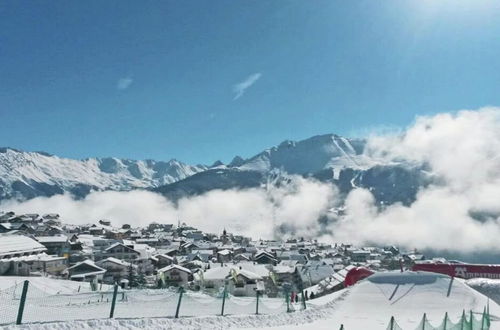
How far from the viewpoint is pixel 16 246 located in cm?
6750

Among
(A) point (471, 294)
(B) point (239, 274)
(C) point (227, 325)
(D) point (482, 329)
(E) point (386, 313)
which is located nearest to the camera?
(C) point (227, 325)

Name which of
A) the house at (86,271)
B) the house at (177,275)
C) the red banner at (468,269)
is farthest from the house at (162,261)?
the red banner at (468,269)

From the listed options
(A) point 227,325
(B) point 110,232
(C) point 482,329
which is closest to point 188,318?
(A) point 227,325

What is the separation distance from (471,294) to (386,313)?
22.3ft

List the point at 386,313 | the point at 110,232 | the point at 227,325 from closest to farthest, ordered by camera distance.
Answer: the point at 227,325 → the point at 386,313 → the point at 110,232

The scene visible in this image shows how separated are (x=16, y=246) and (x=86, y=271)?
10.9 metres

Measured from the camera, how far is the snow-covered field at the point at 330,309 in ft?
51.9

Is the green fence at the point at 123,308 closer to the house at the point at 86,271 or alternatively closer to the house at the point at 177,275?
the house at the point at 86,271

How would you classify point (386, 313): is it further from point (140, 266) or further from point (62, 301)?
point (140, 266)

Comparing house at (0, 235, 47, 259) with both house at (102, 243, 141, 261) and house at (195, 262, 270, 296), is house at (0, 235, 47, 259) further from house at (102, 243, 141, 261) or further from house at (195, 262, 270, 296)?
house at (195, 262, 270, 296)

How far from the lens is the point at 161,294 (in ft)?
80.5

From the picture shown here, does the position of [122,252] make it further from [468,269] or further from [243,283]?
[468,269]

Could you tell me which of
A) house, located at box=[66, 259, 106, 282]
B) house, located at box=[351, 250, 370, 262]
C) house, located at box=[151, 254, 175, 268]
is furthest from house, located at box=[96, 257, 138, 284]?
house, located at box=[351, 250, 370, 262]

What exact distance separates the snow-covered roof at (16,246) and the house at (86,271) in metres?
7.11
